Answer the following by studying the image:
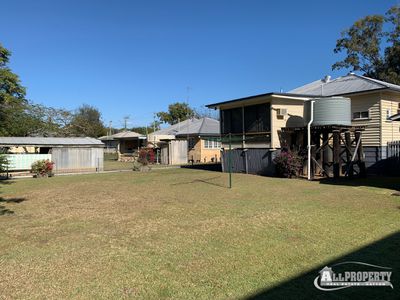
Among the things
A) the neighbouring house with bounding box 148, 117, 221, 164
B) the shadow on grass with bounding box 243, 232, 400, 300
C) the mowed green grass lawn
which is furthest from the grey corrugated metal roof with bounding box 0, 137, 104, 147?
the shadow on grass with bounding box 243, 232, 400, 300

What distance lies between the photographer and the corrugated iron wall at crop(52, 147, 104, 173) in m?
28.8

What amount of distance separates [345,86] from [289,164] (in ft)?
26.8

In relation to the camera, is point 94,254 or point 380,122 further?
point 380,122

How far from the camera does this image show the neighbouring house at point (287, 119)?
66.0 feet

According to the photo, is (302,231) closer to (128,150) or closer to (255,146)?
(255,146)

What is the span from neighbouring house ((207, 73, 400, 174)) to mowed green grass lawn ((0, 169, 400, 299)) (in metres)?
9.19

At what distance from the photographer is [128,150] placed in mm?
48844

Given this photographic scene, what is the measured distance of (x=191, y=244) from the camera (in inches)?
256

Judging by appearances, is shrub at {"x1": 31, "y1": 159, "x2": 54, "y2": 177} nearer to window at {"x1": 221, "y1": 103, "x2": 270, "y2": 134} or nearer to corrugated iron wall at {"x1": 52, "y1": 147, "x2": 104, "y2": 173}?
corrugated iron wall at {"x1": 52, "y1": 147, "x2": 104, "y2": 173}

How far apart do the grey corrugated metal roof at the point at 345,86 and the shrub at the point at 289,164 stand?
5864mm

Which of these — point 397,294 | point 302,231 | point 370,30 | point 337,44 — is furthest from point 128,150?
point 397,294

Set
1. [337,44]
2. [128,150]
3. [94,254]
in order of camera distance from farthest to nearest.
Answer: [128,150], [337,44], [94,254]

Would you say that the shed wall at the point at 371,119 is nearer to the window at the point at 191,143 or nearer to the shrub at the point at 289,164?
the shrub at the point at 289,164

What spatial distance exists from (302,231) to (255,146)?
14826mm
